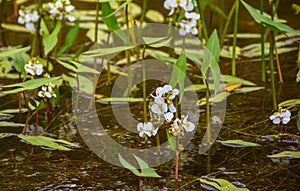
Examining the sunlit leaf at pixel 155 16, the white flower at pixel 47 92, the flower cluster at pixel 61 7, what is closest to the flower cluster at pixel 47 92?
the white flower at pixel 47 92

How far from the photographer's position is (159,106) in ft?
3.70

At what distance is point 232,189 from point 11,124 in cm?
54

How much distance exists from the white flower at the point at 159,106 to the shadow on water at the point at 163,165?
14 centimetres

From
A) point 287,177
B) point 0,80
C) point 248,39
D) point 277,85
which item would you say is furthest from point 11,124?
point 248,39

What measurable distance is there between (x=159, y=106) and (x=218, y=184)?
0.60 ft

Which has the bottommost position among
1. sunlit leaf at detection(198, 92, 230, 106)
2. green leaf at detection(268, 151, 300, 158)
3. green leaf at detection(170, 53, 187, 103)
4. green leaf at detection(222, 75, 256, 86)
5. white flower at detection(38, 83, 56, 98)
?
green leaf at detection(268, 151, 300, 158)

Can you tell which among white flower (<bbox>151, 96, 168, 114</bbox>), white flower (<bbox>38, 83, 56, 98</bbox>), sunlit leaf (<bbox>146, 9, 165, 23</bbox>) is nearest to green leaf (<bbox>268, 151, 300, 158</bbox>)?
white flower (<bbox>151, 96, 168, 114</bbox>)

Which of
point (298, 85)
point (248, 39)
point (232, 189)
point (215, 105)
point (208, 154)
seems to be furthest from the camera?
point (248, 39)

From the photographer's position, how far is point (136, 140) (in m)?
1.34

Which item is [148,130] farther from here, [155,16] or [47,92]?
[155,16]

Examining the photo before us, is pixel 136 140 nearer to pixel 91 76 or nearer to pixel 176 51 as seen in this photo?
pixel 91 76

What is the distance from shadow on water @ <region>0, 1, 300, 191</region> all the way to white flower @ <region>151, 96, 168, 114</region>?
→ 5.4 inches

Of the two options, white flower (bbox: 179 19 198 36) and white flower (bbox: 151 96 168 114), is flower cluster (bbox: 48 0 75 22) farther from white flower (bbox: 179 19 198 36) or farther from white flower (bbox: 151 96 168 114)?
white flower (bbox: 151 96 168 114)

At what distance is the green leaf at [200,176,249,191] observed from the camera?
3.61 feet
